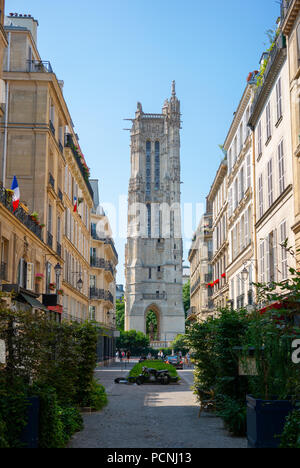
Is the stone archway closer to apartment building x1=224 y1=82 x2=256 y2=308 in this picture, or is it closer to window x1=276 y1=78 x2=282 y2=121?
apartment building x1=224 y1=82 x2=256 y2=308

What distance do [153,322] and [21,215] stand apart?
322 ft

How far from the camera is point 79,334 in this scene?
15.8 m

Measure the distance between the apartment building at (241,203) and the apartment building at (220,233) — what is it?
306 centimetres

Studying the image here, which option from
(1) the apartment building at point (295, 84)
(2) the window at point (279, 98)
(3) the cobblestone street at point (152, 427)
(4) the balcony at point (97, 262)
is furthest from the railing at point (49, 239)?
(4) the balcony at point (97, 262)

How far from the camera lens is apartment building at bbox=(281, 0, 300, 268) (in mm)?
19172

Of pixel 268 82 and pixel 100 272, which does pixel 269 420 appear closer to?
pixel 268 82

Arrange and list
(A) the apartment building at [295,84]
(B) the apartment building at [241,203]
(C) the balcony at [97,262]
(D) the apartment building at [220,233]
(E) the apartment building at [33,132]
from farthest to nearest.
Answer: (C) the balcony at [97,262] < (D) the apartment building at [220,233] < (B) the apartment building at [241,203] < (E) the apartment building at [33,132] < (A) the apartment building at [295,84]

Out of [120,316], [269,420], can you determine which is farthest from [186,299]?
[269,420]

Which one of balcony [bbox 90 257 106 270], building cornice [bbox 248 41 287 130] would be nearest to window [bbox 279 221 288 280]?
building cornice [bbox 248 41 287 130]

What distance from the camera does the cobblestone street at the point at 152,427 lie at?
10844mm

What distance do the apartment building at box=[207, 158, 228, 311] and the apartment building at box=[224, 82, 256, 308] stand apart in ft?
Result: 10.0

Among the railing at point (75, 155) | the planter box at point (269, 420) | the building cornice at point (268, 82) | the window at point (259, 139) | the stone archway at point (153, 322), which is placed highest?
the railing at point (75, 155)

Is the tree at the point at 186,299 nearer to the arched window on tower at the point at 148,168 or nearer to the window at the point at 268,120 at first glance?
the arched window on tower at the point at 148,168

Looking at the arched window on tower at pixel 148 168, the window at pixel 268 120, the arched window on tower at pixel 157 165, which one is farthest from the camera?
the arched window on tower at pixel 157 165
